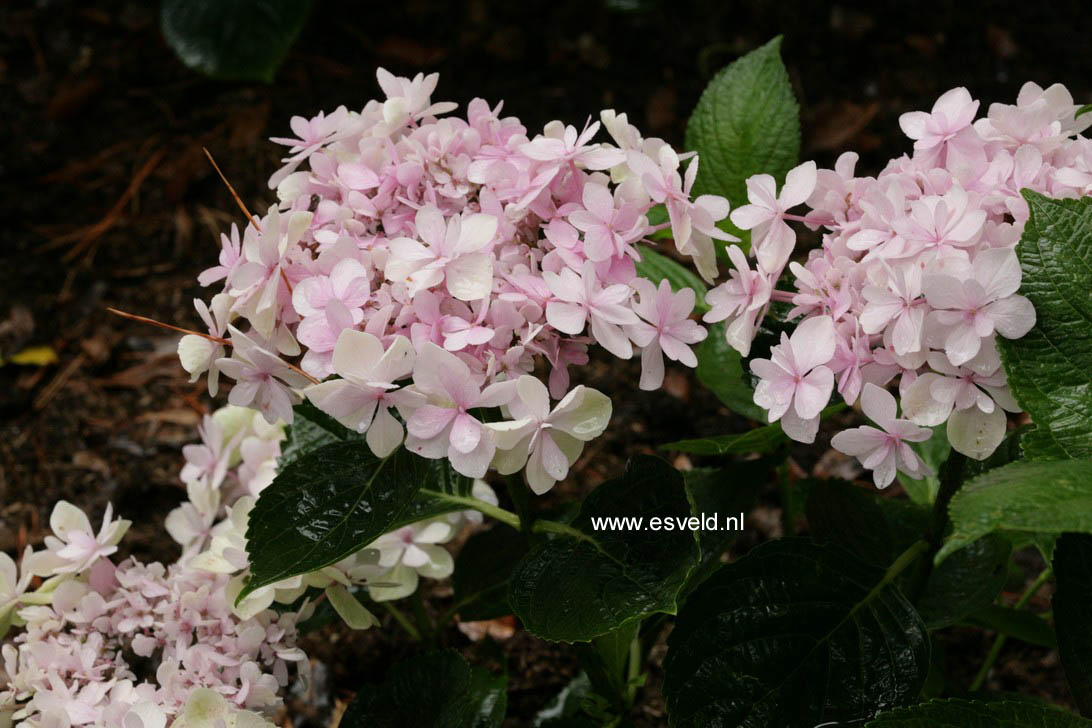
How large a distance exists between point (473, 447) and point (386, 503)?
0.16 meters

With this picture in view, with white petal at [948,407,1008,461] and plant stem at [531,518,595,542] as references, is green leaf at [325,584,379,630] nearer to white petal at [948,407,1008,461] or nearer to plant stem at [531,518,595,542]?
plant stem at [531,518,595,542]

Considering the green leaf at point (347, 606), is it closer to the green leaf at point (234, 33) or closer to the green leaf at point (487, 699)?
the green leaf at point (487, 699)

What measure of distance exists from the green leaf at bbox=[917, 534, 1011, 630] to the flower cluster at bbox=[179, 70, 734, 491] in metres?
0.46

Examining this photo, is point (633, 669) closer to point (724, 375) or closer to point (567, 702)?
point (567, 702)

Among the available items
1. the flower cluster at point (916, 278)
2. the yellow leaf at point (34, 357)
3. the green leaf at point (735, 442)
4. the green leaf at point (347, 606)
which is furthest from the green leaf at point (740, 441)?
the yellow leaf at point (34, 357)

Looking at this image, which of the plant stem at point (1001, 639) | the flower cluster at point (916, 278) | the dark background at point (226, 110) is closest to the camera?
the flower cluster at point (916, 278)

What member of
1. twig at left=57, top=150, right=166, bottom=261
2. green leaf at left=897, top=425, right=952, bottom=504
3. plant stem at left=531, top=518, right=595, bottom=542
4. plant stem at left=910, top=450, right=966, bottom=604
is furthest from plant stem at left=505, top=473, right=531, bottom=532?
twig at left=57, top=150, right=166, bottom=261

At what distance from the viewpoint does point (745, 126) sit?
1.10m

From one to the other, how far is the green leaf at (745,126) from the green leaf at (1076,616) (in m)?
0.45

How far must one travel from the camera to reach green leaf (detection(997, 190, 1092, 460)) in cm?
74

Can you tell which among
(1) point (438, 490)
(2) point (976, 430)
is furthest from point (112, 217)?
(2) point (976, 430)

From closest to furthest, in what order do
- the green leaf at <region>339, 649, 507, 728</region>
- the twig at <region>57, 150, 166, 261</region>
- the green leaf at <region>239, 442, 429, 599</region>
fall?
1. the green leaf at <region>239, 442, 429, 599</region>
2. the green leaf at <region>339, 649, 507, 728</region>
3. the twig at <region>57, 150, 166, 261</region>

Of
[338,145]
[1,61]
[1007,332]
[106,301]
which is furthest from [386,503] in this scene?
[1,61]

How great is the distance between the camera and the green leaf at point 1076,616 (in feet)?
2.77
